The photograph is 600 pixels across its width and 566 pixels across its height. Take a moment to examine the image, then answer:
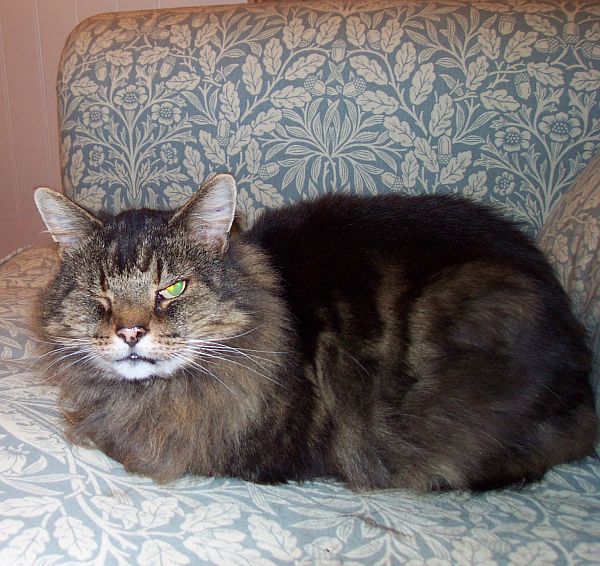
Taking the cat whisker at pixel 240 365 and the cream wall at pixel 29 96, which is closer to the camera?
the cat whisker at pixel 240 365

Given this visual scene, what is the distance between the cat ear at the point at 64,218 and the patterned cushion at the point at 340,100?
61 cm

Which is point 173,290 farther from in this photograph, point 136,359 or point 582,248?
point 582,248

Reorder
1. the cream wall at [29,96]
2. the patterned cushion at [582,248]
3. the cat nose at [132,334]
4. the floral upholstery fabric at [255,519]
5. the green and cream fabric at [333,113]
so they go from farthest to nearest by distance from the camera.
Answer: the cream wall at [29,96] → the green and cream fabric at [333,113] → the patterned cushion at [582,248] → the cat nose at [132,334] → the floral upholstery fabric at [255,519]

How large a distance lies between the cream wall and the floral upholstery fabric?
219cm

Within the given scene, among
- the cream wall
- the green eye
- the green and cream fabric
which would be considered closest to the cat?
the green eye

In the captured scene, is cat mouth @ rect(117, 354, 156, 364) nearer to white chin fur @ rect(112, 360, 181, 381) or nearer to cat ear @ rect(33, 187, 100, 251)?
white chin fur @ rect(112, 360, 181, 381)

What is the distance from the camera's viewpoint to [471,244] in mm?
1271

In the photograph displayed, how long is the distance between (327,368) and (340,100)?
772mm

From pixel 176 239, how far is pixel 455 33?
0.94 m

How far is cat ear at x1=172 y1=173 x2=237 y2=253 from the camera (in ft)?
3.73

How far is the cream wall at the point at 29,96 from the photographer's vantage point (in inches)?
122

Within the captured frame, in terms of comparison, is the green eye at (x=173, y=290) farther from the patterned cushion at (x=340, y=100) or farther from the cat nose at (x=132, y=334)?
the patterned cushion at (x=340, y=100)

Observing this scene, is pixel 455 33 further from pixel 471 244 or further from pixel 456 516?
pixel 456 516

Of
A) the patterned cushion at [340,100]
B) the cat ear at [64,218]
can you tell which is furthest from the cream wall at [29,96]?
the cat ear at [64,218]
